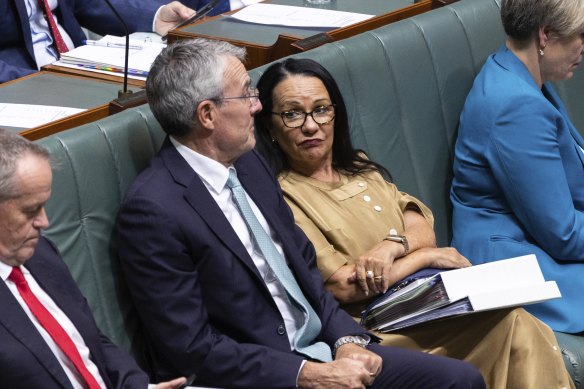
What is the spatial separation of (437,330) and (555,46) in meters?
0.95

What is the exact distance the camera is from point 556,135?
10.3ft

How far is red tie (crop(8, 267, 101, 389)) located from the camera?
2090 mm

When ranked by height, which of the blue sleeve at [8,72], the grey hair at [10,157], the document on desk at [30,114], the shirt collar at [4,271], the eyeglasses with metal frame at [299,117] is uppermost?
the grey hair at [10,157]

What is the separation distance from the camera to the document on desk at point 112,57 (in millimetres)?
3246

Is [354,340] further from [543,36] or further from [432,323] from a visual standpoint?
[543,36]

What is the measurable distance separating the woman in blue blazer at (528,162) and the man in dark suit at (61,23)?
137cm

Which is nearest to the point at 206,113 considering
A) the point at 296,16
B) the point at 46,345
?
the point at 46,345

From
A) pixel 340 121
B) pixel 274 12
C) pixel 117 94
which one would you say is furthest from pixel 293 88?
pixel 274 12

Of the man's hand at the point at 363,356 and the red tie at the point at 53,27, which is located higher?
the red tie at the point at 53,27

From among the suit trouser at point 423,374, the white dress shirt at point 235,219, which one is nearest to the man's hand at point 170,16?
the white dress shirt at point 235,219

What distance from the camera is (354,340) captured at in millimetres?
2621

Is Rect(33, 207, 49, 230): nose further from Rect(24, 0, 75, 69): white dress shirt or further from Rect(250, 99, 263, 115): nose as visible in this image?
Rect(24, 0, 75, 69): white dress shirt

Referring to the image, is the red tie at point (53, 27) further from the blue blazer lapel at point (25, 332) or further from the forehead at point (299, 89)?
the blue blazer lapel at point (25, 332)

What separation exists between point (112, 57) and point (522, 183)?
Result: 1255 mm
